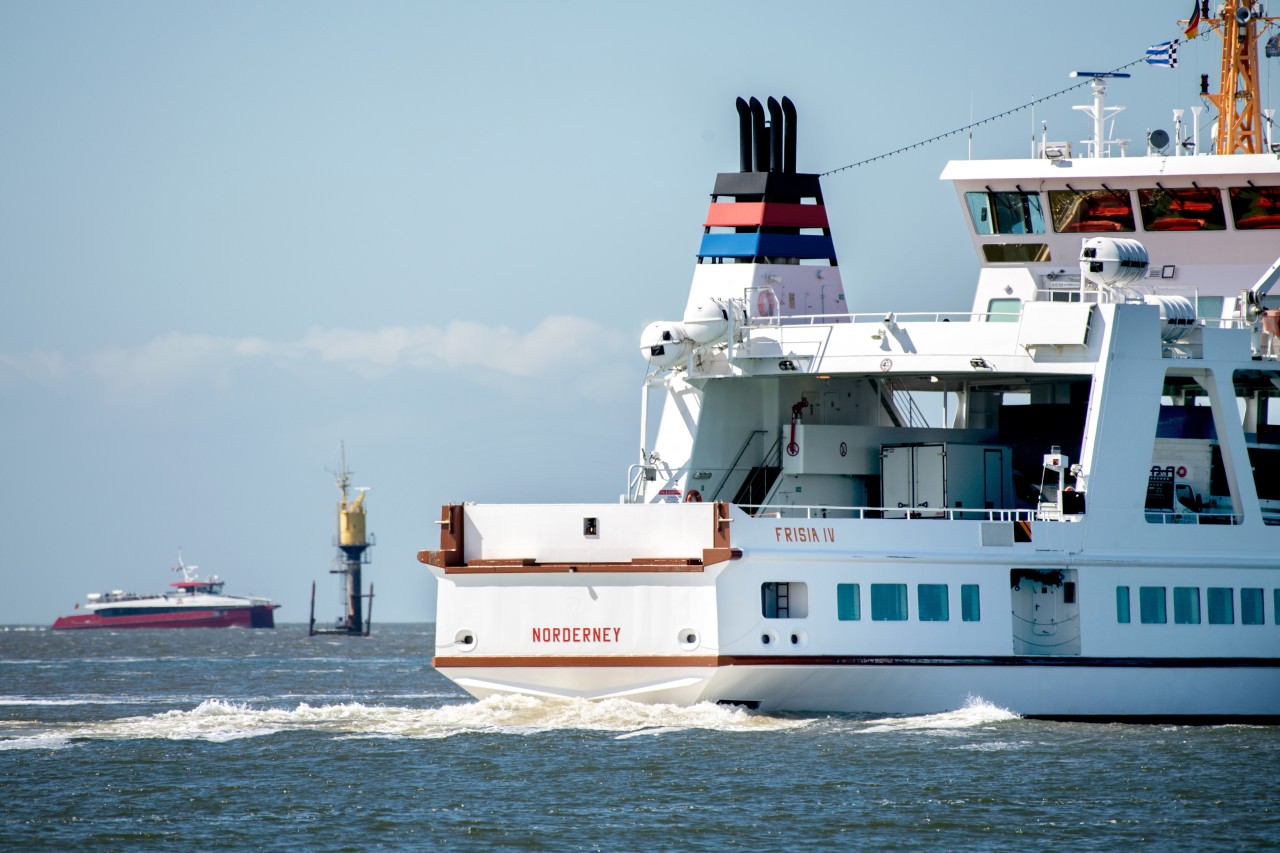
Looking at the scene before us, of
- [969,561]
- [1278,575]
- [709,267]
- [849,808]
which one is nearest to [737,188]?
[709,267]

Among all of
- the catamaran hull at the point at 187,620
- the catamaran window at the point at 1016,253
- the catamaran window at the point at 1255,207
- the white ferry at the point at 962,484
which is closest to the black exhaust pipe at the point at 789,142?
the white ferry at the point at 962,484

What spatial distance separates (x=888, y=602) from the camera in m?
23.8

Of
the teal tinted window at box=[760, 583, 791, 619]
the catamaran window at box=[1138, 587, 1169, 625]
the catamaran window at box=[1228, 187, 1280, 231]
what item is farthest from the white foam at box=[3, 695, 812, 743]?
the catamaran window at box=[1228, 187, 1280, 231]

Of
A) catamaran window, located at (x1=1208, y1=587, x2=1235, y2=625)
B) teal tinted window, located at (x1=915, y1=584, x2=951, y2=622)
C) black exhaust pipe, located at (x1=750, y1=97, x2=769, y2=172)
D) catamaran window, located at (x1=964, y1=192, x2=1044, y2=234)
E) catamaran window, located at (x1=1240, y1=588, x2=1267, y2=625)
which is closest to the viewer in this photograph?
teal tinted window, located at (x1=915, y1=584, x2=951, y2=622)

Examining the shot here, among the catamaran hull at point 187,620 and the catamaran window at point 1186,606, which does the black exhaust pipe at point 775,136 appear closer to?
the catamaran window at point 1186,606

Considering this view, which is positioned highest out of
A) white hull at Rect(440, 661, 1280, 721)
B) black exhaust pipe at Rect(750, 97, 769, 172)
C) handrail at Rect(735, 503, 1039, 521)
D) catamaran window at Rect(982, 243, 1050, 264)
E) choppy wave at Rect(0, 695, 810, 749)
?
black exhaust pipe at Rect(750, 97, 769, 172)

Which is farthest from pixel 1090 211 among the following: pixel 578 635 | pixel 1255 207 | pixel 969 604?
pixel 578 635

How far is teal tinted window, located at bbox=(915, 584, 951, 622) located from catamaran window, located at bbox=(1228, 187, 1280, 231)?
26.4 ft

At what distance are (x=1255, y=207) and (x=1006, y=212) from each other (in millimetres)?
3529

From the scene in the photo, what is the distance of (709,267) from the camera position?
94.3 ft

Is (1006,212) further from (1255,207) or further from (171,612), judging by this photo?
(171,612)

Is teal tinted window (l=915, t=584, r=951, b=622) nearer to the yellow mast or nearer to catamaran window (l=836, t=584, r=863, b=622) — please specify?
catamaran window (l=836, t=584, r=863, b=622)

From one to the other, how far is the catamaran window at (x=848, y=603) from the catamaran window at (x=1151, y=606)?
413 cm

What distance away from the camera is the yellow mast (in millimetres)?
29578
